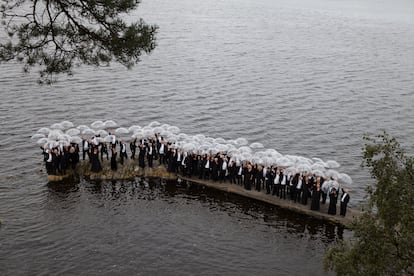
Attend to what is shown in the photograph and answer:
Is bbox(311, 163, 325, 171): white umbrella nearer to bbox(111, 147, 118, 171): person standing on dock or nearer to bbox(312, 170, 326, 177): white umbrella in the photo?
bbox(312, 170, 326, 177): white umbrella

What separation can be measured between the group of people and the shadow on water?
3.24ft

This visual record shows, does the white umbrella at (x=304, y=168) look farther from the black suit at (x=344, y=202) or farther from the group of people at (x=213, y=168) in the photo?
the black suit at (x=344, y=202)

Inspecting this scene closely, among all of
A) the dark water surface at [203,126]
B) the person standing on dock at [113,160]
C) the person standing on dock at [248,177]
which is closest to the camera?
the dark water surface at [203,126]

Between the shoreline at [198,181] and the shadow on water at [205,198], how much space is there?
0.88ft

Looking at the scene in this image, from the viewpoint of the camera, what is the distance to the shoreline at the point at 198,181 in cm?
2564

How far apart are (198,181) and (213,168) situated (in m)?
1.46

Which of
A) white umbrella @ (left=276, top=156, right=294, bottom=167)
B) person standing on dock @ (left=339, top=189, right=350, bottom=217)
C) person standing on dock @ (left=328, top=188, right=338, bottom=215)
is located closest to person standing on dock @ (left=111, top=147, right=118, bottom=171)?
white umbrella @ (left=276, top=156, right=294, bottom=167)

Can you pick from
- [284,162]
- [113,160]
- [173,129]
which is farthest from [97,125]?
[284,162]

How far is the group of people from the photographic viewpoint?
2598 cm

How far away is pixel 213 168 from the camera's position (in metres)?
28.7

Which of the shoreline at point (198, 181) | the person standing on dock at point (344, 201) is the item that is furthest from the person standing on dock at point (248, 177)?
the person standing on dock at point (344, 201)

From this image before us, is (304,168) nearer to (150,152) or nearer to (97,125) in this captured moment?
(150,152)

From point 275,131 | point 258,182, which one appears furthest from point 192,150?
point 275,131

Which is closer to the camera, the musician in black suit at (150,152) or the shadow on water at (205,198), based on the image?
the shadow on water at (205,198)
